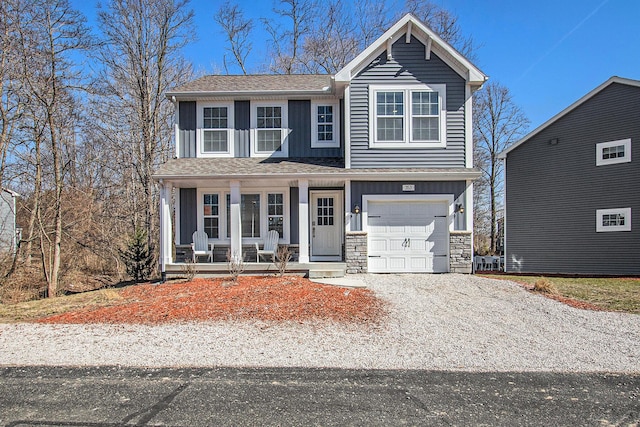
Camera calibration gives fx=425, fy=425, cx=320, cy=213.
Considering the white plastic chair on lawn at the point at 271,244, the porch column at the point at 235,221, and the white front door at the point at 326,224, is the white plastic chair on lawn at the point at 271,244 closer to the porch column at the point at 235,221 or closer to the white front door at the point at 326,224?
the porch column at the point at 235,221

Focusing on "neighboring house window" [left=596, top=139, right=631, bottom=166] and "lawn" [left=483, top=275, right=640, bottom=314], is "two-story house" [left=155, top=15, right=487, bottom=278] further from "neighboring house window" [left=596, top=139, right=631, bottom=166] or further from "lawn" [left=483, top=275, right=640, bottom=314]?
"neighboring house window" [left=596, top=139, right=631, bottom=166]

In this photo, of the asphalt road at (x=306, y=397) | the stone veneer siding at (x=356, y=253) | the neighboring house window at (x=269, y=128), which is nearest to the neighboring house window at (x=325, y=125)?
the neighboring house window at (x=269, y=128)

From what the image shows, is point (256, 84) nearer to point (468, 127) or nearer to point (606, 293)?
point (468, 127)

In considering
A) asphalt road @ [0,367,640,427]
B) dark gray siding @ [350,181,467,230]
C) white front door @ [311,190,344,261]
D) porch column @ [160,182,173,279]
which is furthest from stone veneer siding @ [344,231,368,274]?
asphalt road @ [0,367,640,427]

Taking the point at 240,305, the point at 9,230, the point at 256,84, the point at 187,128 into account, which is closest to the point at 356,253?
the point at 240,305

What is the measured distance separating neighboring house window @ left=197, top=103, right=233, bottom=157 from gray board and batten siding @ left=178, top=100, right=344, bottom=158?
187 mm

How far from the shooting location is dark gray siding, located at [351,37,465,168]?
12.2 m

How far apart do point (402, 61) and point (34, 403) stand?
37.8 feet

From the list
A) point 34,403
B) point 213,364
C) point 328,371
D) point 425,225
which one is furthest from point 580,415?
point 425,225

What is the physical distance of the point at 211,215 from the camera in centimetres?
1325

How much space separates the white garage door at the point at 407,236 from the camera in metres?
12.2

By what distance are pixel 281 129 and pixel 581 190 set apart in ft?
38.4

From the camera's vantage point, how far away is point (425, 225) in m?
12.2

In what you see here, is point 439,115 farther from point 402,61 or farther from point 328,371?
point 328,371
